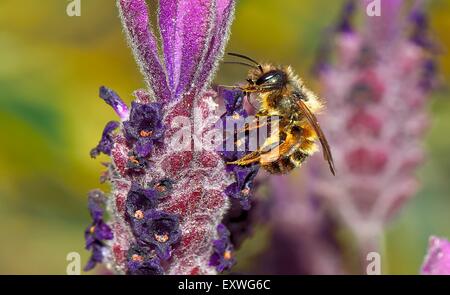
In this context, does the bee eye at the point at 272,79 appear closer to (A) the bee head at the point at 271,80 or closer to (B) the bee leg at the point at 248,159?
(A) the bee head at the point at 271,80

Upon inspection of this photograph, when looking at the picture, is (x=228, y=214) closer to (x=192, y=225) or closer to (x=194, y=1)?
(x=192, y=225)

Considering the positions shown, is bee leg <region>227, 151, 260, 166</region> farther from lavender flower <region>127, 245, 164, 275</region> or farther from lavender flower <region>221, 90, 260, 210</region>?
lavender flower <region>127, 245, 164, 275</region>

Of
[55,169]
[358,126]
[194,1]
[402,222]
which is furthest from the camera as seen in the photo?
[402,222]

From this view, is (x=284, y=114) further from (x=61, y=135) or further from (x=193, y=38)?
(x=61, y=135)

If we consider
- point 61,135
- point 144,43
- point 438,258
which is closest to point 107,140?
point 144,43

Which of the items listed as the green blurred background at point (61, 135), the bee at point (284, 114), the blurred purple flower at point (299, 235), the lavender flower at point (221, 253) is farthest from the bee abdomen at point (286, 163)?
the green blurred background at point (61, 135)
